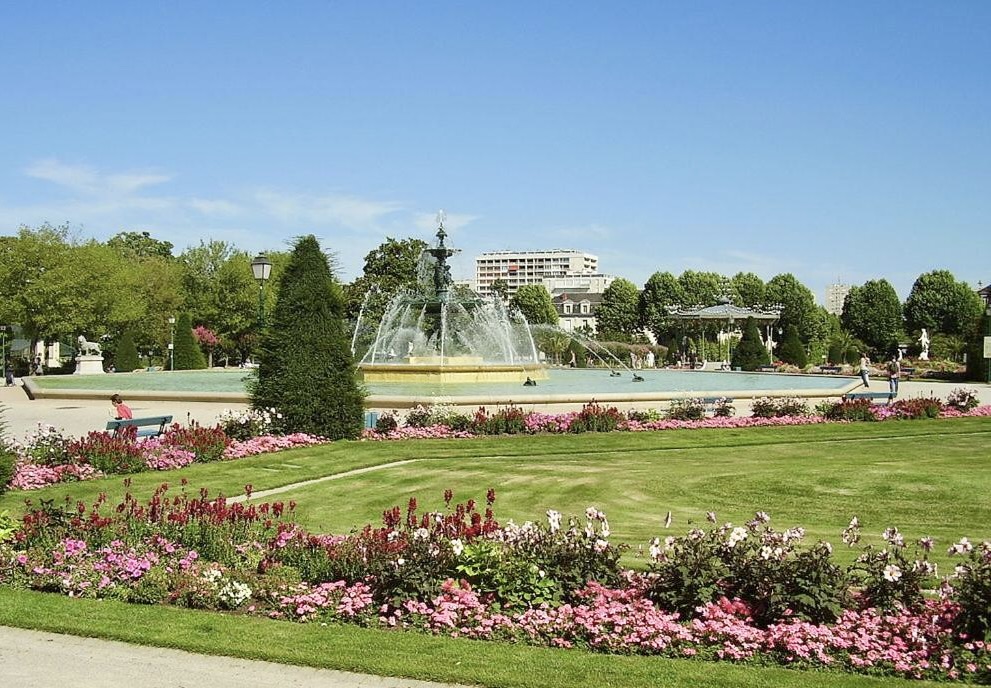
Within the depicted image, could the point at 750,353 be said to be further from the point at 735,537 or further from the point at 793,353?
the point at 735,537

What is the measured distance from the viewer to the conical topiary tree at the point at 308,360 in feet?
63.3

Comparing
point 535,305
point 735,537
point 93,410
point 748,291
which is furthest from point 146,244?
point 735,537

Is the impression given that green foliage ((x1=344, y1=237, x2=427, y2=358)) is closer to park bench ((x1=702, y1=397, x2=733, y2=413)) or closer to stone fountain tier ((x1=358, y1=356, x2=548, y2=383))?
stone fountain tier ((x1=358, y1=356, x2=548, y2=383))

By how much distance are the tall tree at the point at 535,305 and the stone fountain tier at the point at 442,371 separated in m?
74.7

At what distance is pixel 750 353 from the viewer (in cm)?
6184

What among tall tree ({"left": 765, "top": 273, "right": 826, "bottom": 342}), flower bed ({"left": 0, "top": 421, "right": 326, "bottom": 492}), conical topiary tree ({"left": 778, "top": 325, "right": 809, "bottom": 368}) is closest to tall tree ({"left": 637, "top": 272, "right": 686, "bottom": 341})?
tall tree ({"left": 765, "top": 273, "right": 826, "bottom": 342})

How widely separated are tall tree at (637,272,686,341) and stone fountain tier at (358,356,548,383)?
73.5 m

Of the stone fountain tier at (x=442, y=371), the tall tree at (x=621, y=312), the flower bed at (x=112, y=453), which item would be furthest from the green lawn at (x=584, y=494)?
the tall tree at (x=621, y=312)

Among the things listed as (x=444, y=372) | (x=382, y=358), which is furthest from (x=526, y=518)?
(x=382, y=358)

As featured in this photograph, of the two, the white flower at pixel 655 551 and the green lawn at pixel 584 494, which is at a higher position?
the white flower at pixel 655 551

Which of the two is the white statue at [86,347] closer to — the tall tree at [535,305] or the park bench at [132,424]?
the park bench at [132,424]

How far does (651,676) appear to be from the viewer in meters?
6.29

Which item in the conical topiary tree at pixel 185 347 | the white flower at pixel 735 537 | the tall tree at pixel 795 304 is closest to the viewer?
the white flower at pixel 735 537

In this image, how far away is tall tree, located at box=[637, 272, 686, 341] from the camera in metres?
113
